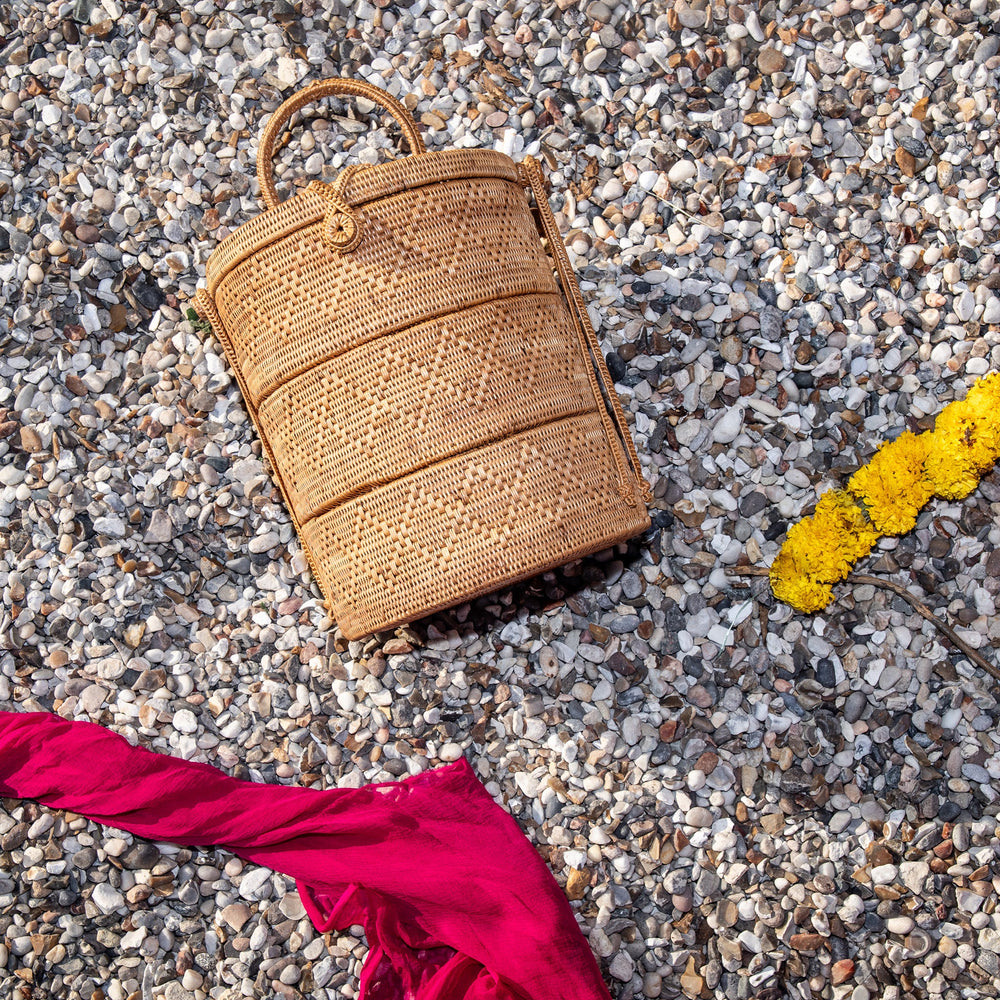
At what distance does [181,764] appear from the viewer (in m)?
1.37

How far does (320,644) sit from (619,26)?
3.63 feet

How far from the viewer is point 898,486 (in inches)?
52.9

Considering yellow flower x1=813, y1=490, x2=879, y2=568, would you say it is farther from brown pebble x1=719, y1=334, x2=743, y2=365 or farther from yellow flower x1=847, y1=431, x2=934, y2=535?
brown pebble x1=719, y1=334, x2=743, y2=365

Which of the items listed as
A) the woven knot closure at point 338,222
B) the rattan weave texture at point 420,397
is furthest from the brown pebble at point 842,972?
the woven knot closure at point 338,222

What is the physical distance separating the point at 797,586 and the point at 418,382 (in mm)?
623

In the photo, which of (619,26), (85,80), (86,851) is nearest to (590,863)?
(86,851)

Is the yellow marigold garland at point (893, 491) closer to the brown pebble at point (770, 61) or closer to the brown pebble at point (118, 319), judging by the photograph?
the brown pebble at point (770, 61)

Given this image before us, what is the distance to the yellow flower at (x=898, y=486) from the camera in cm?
135

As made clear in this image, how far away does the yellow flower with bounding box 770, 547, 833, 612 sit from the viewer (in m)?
1.35

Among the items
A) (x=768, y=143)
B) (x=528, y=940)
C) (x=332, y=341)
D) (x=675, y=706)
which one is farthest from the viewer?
(x=768, y=143)

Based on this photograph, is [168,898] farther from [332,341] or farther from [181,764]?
[332,341]

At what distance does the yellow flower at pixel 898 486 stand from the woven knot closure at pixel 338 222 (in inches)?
31.2

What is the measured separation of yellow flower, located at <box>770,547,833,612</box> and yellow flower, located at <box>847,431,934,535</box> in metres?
0.13

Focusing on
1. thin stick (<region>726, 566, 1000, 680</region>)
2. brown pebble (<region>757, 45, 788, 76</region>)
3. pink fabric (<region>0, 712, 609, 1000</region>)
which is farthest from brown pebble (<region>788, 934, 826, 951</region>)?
brown pebble (<region>757, 45, 788, 76</region>)
